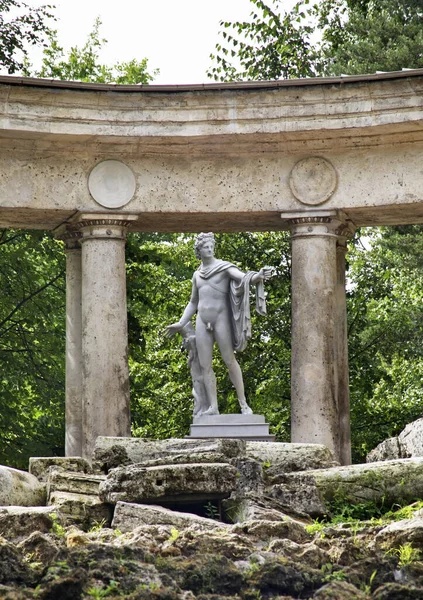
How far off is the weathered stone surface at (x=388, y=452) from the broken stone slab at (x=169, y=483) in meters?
4.52

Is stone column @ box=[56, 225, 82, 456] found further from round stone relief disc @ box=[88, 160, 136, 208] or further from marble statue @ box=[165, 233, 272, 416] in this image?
marble statue @ box=[165, 233, 272, 416]

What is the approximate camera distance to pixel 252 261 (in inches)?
1486

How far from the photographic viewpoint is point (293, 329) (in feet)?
77.6

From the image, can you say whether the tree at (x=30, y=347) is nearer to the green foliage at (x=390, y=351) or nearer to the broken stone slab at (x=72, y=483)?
the green foliage at (x=390, y=351)

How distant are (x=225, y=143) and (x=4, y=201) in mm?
3926

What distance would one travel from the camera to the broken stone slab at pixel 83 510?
16.1m

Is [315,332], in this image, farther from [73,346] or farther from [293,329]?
[73,346]

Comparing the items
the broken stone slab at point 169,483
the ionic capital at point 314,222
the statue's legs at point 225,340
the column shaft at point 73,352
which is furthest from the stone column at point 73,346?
the broken stone slab at point 169,483

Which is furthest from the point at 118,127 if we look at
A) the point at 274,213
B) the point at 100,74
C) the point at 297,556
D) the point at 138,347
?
the point at 100,74

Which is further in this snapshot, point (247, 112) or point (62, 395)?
point (62, 395)

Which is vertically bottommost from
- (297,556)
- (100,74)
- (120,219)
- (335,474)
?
(297,556)

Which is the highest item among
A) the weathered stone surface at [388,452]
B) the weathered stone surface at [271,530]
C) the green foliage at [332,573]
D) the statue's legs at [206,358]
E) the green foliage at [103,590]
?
the statue's legs at [206,358]

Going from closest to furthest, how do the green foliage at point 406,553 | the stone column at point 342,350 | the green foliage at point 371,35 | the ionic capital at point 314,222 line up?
the green foliage at point 406,553 < the ionic capital at point 314,222 < the stone column at point 342,350 < the green foliage at point 371,35

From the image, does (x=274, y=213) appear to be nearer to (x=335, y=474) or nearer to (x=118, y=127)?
(x=118, y=127)
